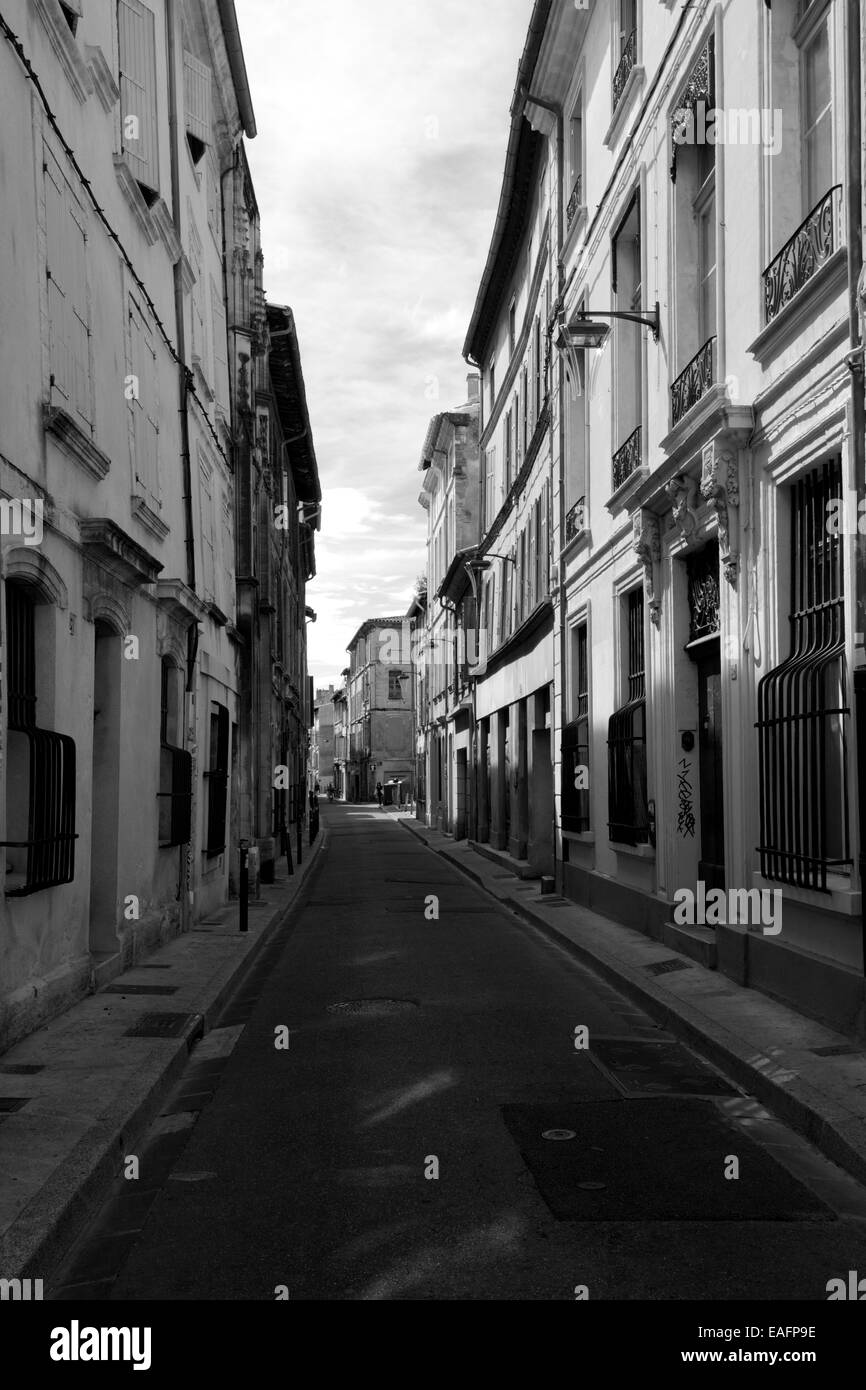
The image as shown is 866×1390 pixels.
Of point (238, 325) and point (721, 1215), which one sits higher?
point (238, 325)

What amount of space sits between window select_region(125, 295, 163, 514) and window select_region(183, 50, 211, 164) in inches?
200

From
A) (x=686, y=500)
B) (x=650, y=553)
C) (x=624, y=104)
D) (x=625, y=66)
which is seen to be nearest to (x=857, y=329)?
(x=686, y=500)

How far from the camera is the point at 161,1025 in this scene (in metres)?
8.64

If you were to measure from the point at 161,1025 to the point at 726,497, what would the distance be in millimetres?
5798

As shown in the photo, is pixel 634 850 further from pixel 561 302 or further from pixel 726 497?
pixel 561 302

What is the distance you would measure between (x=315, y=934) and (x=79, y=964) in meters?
5.38

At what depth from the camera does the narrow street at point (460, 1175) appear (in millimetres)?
4453

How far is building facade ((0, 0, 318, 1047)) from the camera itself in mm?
8250

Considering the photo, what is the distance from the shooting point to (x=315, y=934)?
14.7 meters

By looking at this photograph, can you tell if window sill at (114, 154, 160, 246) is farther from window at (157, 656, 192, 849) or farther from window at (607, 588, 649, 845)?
window at (607, 588, 649, 845)

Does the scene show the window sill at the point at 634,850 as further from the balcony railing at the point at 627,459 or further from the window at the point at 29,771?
the window at the point at 29,771
